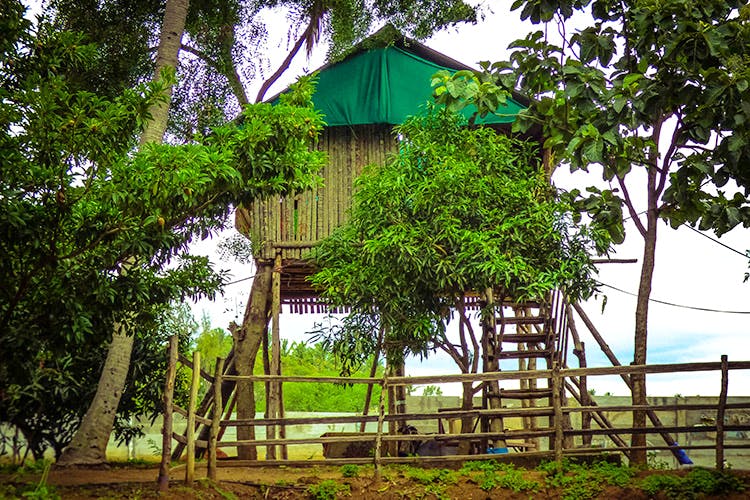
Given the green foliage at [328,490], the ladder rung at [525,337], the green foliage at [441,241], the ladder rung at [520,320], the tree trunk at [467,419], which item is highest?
the green foliage at [441,241]

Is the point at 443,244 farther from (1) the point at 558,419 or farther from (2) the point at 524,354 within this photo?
(1) the point at 558,419

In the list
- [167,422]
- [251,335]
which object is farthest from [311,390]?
[167,422]

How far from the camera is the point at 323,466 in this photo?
39.3ft

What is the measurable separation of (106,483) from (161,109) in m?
5.49

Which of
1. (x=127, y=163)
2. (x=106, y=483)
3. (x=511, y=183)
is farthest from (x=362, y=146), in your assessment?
(x=106, y=483)

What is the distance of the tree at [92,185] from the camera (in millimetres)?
8609

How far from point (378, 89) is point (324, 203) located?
207cm

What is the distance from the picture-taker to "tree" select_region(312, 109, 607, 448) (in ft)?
39.9

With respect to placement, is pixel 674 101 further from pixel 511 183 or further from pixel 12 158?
pixel 12 158

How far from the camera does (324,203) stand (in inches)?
573

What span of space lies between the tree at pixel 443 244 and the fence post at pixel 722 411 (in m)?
2.32

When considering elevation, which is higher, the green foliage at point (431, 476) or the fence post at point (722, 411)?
the fence post at point (722, 411)

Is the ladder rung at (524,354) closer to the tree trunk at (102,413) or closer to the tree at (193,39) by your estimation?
the tree at (193,39)

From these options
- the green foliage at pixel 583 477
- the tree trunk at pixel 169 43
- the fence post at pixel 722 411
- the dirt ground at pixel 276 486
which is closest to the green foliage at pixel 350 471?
the dirt ground at pixel 276 486
